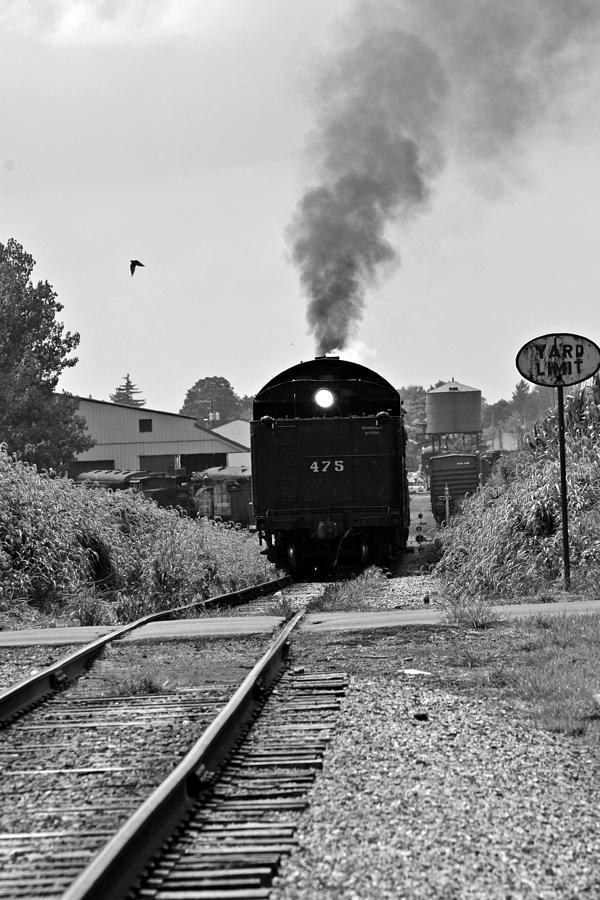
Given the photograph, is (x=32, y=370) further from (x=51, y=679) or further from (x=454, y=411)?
(x=454, y=411)

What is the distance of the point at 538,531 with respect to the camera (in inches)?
552

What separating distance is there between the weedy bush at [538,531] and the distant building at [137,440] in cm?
4831

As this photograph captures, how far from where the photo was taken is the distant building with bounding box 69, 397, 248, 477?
64.6m

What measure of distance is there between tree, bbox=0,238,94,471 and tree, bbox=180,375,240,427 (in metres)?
127

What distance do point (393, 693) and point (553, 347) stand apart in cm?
663

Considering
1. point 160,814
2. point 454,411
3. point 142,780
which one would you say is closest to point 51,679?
point 142,780

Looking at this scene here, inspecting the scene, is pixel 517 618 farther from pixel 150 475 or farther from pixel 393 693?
pixel 150 475

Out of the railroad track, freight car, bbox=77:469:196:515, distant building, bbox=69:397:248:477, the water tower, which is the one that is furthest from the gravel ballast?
the water tower

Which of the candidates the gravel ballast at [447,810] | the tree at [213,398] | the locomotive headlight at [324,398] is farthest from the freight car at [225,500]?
the tree at [213,398]

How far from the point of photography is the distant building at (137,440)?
64.6 meters

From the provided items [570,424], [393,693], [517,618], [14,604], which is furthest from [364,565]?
[393,693]

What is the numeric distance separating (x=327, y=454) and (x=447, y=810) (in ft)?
45.0

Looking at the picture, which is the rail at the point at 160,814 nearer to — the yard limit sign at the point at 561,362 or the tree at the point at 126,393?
the yard limit sign at the point at 561,362

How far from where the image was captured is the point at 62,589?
14.6m
